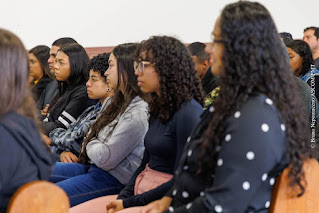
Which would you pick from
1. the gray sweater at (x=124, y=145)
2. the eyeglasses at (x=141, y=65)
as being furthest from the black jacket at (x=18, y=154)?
the gray sweater at (x=124, y=145)

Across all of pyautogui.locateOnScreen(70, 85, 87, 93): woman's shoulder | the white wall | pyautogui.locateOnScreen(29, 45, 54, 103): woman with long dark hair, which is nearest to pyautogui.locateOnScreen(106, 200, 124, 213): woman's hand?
pyautogui.locateOnScreen(70, 85, 87, 93): woman's shoulder

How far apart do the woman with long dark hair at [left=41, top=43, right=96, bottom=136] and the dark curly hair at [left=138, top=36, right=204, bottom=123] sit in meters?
1.20

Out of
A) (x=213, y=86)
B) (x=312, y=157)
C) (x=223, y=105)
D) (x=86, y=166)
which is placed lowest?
(x=86, y=166)

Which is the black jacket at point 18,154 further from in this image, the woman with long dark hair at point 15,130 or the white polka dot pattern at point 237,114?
the white polka dot pattern at point 237,114

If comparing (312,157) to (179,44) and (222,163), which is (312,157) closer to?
(222,163)

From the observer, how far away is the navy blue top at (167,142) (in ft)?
6.08

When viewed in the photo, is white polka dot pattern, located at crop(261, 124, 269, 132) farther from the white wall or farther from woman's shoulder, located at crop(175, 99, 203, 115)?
the white wall

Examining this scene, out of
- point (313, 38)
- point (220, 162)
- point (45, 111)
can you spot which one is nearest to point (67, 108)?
point (45, 111)

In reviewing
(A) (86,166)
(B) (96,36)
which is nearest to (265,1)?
(B) (96,36)

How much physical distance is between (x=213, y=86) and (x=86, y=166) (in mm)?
1092

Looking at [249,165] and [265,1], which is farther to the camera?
[265,1]

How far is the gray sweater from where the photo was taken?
225 cm

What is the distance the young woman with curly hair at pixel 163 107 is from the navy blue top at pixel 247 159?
58 centimetres

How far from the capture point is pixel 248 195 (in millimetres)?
1262
